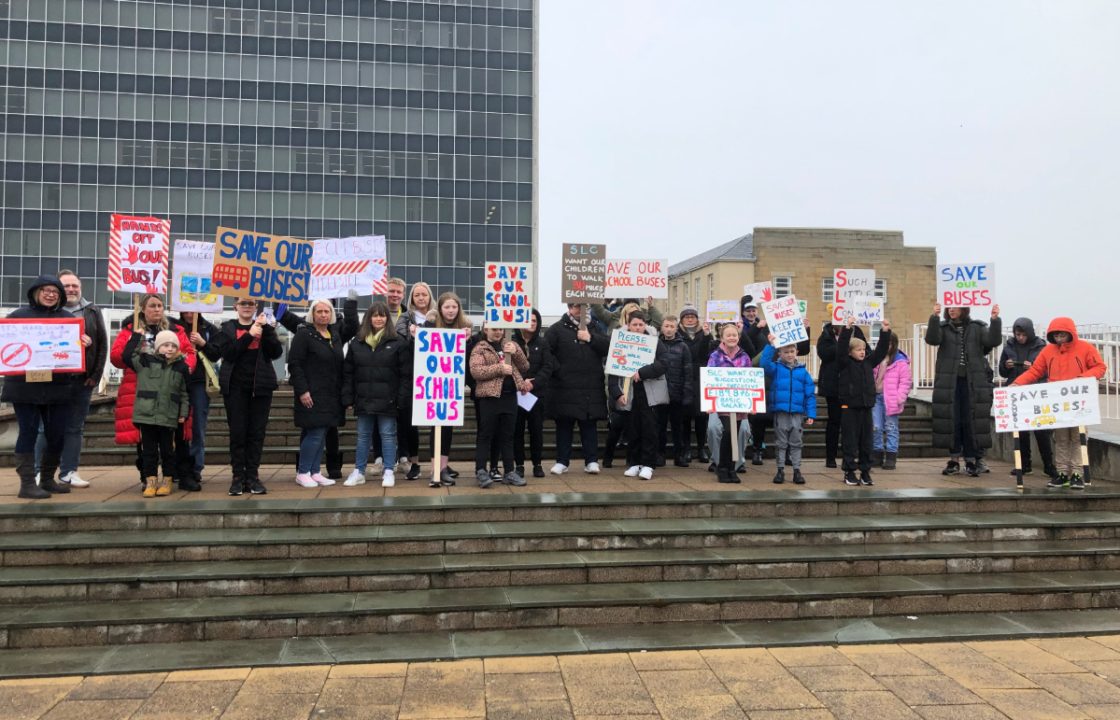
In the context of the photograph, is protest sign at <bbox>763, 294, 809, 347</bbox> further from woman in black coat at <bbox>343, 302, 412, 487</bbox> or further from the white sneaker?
the white sneaker

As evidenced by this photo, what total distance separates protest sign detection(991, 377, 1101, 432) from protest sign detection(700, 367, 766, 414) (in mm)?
2595

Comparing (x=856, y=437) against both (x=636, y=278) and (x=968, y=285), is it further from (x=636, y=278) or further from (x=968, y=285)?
(x=636, y=278)

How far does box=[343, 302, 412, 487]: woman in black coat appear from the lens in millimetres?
8992

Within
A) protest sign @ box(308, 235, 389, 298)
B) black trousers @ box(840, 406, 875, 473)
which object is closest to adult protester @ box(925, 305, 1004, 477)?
black trousers @ box(840, 406, 875, 473)

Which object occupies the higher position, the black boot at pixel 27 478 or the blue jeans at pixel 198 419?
the blue jeans at pixel 198 419

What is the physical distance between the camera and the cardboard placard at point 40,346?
7.85m

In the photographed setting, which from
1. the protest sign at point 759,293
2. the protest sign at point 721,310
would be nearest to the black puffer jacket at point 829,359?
the protest sign at point 759,293

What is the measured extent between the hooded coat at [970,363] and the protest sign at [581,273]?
13.7 ft

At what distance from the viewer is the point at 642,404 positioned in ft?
32.6

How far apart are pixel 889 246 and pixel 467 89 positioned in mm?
39234

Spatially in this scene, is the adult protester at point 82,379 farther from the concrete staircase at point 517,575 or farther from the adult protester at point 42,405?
the concrete staircase at point 517,575

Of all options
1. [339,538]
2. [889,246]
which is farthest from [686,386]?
[889,246]

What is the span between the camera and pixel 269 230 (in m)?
71.4

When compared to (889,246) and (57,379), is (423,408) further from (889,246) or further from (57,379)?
(889,246)
